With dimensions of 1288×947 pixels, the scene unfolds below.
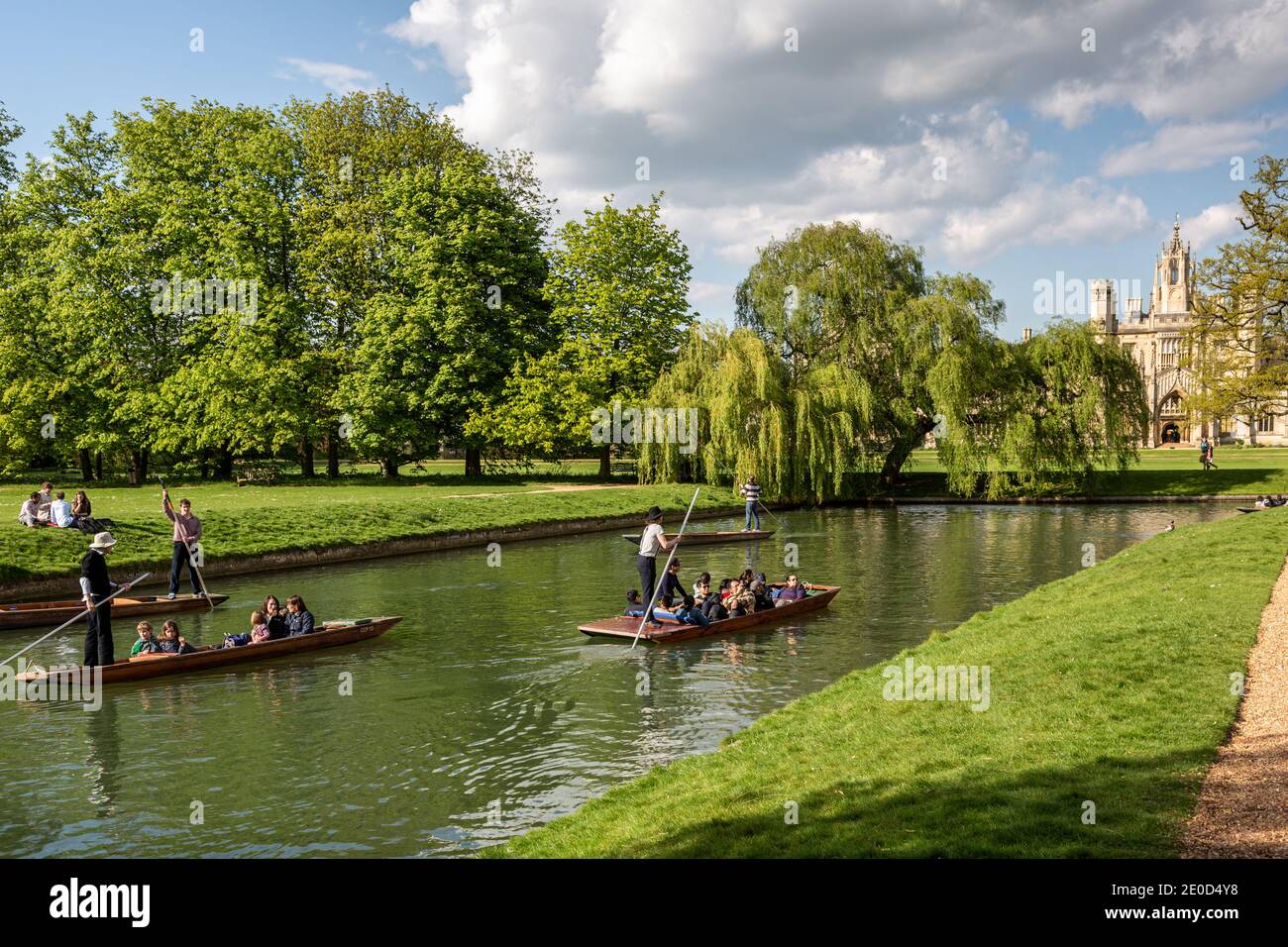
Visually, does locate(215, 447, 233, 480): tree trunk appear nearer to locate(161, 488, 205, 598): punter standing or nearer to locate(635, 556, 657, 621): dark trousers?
locate(161, 488, 205, 598): punter standing

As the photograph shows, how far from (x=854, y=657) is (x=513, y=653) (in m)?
5.61

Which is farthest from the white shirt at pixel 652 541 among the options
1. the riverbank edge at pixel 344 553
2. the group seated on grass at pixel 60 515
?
the group seated on grass at pixel 60 515

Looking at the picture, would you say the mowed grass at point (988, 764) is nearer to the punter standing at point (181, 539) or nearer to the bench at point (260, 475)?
the punter standing at point (181, 539)

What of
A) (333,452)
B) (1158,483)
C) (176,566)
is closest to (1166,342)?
(1158,483)

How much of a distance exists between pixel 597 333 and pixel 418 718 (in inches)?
1521

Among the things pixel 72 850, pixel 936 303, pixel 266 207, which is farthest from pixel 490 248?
pixel 72 850

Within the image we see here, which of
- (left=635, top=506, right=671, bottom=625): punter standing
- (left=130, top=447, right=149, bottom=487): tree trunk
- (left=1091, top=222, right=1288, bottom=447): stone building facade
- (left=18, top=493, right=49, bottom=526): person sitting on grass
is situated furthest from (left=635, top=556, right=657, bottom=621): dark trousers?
(left=1091, top=222, right=1288, bottom=447): stone building facade

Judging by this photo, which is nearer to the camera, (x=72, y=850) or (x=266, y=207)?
(x=72, y=850)

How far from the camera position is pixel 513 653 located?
16062 mm

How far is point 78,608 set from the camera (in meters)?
19.5

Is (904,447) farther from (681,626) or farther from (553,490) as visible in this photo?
(681,626)

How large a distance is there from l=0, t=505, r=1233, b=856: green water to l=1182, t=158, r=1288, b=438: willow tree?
19976 mm

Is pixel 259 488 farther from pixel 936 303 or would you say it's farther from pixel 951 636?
pixel 951 636
